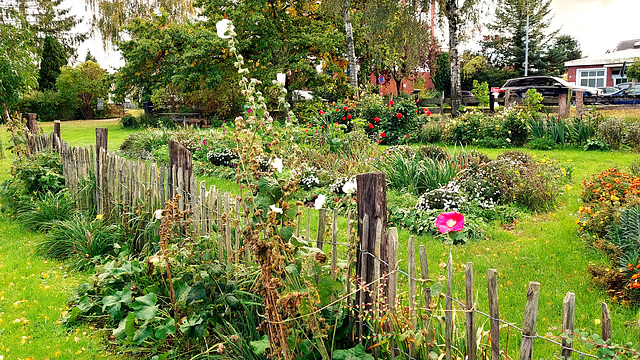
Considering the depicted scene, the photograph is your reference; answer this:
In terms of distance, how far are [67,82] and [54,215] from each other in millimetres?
23982

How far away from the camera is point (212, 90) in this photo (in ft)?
66.6

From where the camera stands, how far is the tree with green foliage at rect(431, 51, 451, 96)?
1356 inches

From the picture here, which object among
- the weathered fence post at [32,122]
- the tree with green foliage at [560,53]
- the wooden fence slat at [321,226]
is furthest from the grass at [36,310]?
the tree with green foliage at [560,53]

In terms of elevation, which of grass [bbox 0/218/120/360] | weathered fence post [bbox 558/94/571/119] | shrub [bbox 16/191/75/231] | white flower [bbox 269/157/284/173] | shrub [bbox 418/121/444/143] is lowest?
grass [bbox 0/218/120/360]

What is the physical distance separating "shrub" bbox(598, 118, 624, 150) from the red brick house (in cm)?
2506

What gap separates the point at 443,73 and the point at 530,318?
3499 cm

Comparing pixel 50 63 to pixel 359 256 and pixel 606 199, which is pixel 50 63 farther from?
pixel 359 256

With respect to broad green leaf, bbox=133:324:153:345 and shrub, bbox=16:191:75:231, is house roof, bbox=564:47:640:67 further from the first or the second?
broad green leaf, bbox=133:324:153:345

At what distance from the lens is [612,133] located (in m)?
10.3

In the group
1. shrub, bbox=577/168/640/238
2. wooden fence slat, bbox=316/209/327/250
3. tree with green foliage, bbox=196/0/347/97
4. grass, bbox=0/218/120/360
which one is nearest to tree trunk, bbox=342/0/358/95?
tree with green foliage, bbox=196/0/347/97

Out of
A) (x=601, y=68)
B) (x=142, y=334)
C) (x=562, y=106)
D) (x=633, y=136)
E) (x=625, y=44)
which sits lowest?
(x=142, y=334)

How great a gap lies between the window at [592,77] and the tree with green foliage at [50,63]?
36.2 metres

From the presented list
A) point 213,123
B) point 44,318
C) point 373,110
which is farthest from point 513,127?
point 213,123

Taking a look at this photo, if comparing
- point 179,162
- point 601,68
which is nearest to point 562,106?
point 179,162
